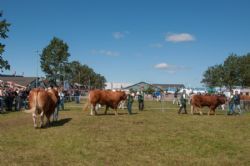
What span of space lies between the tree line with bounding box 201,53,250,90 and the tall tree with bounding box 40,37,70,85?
31614 mm

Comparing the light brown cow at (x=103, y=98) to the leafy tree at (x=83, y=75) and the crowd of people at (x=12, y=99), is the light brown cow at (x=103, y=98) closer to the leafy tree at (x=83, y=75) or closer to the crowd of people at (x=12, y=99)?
the crowd of people at (x=12, y=99)

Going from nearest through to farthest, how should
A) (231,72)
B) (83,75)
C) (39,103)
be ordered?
(39,103), (231,72), (83,75)

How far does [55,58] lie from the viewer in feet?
270

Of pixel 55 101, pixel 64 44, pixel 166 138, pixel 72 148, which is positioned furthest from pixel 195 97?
pixel 64 44

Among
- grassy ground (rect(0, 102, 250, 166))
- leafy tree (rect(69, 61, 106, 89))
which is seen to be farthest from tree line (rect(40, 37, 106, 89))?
grassy ground (rect(0, 102, 250, 166))

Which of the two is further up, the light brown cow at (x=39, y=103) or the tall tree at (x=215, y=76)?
the tall tree at (x=215, y=76)

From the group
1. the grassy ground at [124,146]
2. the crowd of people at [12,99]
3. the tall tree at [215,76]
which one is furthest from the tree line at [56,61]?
the grassy ground at [124,146]

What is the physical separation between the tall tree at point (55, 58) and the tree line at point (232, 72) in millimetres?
31614

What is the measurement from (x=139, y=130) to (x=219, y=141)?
346cm

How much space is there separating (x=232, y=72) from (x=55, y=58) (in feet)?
120

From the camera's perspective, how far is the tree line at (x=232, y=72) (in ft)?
232

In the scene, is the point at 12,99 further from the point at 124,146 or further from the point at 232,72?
the point at 232,72

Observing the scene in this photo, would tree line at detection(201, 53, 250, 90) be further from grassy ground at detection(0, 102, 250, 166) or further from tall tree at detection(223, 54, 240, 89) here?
grassy ground at detection(0, 102, 250, 166)

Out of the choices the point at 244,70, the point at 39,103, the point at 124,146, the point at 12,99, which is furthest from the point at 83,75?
the point at 124,146
